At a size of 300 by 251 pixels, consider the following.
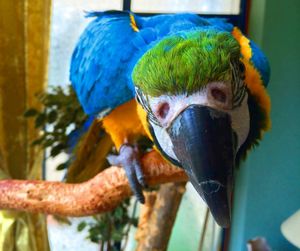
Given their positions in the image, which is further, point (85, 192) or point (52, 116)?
point (52, 116)

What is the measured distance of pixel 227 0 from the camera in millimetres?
1396

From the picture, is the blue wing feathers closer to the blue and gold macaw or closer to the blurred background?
the blue and gold macaw

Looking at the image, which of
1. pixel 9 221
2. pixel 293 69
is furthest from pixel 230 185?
pixel 293 69

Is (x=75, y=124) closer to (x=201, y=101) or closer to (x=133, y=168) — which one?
(x=133, y=168)

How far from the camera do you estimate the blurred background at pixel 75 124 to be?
1.06 metres

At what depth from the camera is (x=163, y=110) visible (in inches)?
20.9

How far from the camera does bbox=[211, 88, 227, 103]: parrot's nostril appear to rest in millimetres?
500

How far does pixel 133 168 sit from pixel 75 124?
37 centimetres

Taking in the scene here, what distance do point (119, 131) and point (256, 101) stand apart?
0.33 m

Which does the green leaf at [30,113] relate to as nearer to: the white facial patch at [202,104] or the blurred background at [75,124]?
the blurred background at [75,124]

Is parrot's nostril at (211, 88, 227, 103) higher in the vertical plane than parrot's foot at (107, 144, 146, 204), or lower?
higher

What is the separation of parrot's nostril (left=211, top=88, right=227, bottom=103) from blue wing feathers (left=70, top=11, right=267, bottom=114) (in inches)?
8.5

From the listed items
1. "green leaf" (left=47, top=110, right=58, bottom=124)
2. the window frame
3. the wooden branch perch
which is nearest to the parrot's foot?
the wooden branch perch

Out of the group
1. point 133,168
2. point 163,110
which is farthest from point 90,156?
point 163,110
